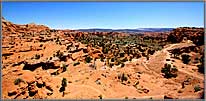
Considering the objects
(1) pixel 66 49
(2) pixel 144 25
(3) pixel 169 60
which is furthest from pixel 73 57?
(2) pixel 144 25

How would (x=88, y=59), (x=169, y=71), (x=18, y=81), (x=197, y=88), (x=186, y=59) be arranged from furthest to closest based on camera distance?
(x=88, y=59), (x=186, y=59), (x=169, y=71), (x=18, y=81), (x=197, y=88)

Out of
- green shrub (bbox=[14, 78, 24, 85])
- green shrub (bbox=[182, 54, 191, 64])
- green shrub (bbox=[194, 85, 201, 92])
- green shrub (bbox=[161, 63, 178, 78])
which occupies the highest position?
green shrub (bbox=[182, 54, 191, 64])

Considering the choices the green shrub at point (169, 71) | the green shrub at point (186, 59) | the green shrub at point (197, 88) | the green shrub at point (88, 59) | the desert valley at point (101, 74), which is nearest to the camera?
the green shrub at point (197, 88)

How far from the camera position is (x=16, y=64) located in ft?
33.8

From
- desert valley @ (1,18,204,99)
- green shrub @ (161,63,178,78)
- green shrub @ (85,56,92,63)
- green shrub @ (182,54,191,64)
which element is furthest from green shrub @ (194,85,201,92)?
green shrub @ (85,56,92,63)

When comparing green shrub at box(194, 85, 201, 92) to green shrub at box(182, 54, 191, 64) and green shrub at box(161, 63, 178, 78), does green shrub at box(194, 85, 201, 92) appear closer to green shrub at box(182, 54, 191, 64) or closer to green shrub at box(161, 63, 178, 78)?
green shrub at box(161, 63, 178, 78)

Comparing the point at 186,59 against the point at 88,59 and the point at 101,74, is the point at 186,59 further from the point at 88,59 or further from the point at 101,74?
the point at 88,59

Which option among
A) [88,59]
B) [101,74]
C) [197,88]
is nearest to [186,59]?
[101,74]

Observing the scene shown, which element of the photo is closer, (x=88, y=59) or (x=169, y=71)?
(x=169, y=71)

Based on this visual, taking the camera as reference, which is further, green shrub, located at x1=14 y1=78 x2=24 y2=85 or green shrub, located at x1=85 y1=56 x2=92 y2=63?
green shrub, located at x1=85 y1=56 x2=92 y2=63

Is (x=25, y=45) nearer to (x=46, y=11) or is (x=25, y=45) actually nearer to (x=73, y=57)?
(x=73, y=57)

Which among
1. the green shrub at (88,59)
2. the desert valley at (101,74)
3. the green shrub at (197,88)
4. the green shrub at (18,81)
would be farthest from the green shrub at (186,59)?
the green shrub at (18,81)

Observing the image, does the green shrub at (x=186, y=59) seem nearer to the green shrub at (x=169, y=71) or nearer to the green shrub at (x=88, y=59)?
the green shrub at (x=169, y=71)

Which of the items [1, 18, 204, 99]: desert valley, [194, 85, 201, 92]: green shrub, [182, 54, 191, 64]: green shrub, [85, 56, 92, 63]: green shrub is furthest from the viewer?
[85, 56, 92, 63]: green shrub
